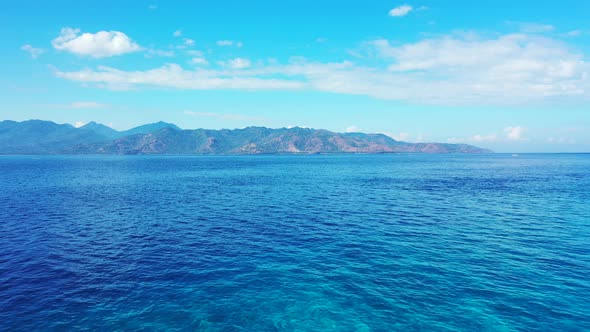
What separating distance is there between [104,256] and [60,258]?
5.56 meters

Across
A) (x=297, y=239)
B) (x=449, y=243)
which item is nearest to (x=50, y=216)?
(x=297, y=239)

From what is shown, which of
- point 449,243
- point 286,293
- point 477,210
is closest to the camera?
point 286,293

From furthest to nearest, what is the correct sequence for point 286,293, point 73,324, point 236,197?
point 236,197, point 286,293, point 73,324

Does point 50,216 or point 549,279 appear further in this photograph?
point 50,216

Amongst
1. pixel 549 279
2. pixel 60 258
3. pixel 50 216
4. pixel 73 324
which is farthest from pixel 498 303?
pixel 50 216

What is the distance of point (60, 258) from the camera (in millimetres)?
41844

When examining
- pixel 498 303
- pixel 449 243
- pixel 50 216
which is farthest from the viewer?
pixel 50 216

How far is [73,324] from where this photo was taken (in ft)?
87.0

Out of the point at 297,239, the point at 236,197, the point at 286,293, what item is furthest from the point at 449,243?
the point at 236,197

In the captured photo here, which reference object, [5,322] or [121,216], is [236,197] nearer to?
[121,216]

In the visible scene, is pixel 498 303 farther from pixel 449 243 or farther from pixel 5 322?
pixel 5 322

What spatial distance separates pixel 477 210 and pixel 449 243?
31.8 m

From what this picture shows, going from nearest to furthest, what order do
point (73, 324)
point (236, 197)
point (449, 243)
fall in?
point (73, 324) < point (449, 243) < point (236, 197)

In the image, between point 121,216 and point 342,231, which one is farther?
point 121,216
